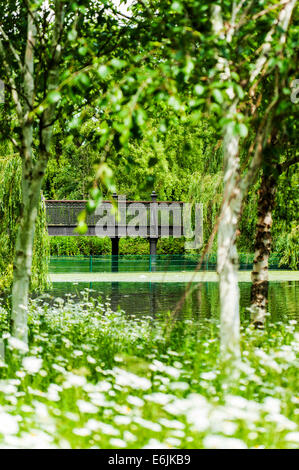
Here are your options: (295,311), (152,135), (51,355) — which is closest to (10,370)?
(51,355)

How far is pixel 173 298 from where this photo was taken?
2014 centimetres

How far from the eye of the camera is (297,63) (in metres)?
4.53

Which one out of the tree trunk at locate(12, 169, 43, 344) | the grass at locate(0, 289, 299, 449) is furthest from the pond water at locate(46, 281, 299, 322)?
the tree trunk at locate(12, 169, 43, 344)

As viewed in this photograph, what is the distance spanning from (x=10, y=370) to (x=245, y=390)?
2.00 metres

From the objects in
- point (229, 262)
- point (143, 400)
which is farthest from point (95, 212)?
point (143, 400)

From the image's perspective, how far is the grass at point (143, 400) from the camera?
3.30 m

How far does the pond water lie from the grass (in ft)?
21.4

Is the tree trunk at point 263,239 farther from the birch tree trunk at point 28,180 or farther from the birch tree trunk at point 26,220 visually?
the birch tree trunk at point 26,220

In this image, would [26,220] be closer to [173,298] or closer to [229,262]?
[229,262]

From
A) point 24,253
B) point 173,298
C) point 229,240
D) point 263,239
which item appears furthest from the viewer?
point 173,298

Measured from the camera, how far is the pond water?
1541 cm

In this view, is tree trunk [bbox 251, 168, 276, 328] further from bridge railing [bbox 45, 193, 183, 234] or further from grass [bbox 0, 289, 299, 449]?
bridge railing [bbox 45, 193, 183, 234]

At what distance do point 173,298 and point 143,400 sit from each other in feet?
51.8

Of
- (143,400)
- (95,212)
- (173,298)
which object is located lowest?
(173,298)
